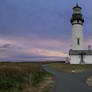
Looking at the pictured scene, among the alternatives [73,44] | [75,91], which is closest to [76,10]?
[73,44]

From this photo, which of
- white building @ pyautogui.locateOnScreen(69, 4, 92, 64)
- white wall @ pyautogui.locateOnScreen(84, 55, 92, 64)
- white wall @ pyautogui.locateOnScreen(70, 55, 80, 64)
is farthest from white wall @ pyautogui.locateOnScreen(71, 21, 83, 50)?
white wall @ pyautogui.locateOnScreen(84, 55, 92, 64)

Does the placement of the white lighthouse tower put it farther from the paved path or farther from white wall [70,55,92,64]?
the paved path

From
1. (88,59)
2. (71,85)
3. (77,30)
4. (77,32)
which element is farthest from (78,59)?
(71,85)

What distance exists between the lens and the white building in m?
41.8

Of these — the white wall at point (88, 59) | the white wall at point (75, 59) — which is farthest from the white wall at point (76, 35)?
Answer: the white wall at point (88, 59)

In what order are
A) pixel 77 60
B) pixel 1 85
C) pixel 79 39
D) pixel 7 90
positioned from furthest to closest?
pixel 79 39 → pixel 77 60 → pixel 1 85 → pixel 7 90

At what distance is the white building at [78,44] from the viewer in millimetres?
41844

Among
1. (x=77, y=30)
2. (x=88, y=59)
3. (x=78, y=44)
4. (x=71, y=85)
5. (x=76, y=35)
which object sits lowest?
(x=71, y=85)

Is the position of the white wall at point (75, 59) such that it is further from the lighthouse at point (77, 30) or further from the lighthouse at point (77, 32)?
the lighthouse at point (77, 30)

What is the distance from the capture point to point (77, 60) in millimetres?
41906

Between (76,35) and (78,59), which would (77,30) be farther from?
(78,59)

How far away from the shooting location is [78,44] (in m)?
44.7

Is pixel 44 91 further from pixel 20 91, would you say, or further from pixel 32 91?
pixel 20 91

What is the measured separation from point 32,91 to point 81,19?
135ft
